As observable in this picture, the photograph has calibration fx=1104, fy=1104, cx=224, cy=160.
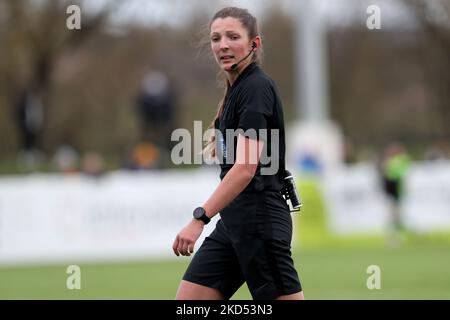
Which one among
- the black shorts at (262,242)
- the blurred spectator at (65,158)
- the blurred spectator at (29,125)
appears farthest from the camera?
the blurred spectator at (29,125)

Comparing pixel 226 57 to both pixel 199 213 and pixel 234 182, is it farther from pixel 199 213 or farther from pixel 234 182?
pixel 199 213

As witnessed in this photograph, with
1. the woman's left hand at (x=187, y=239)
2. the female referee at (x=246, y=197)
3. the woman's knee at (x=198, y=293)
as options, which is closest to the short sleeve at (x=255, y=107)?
the female referee at (x=246, y=197)

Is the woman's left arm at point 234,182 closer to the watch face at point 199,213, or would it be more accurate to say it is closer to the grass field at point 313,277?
the watch face at point 199,213

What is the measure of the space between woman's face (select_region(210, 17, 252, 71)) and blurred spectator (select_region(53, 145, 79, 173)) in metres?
16.0

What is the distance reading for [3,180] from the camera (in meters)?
18.8

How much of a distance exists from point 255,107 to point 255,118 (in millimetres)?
65

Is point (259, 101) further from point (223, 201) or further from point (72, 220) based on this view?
point (72, 220)

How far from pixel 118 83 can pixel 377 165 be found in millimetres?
9983

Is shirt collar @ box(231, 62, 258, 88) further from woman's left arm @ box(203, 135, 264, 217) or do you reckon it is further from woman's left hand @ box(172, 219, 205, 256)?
woman's left hand @ box(172, 219, 205, 256)

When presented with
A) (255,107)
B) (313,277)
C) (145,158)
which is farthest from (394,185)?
(255,107)

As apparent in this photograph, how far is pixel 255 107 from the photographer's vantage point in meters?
6.00

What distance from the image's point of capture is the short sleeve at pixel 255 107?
5980 mm

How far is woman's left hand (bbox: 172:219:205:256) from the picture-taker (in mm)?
5961

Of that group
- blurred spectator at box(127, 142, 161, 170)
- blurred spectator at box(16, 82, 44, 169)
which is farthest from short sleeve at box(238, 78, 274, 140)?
blurred spectator at box(16, 82, 44, 169)
